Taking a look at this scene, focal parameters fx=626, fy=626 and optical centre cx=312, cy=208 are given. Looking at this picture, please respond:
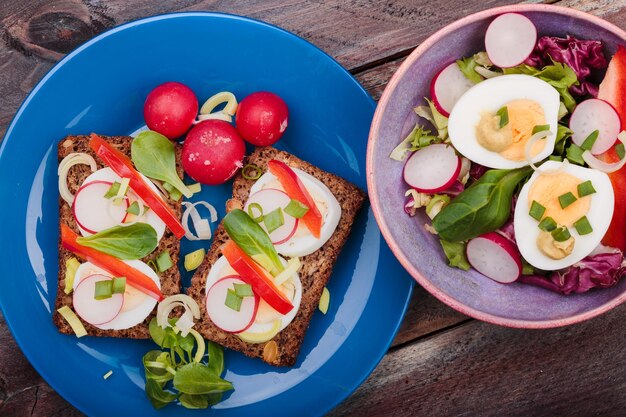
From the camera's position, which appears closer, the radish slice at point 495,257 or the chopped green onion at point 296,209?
the radish slice at point 495,257

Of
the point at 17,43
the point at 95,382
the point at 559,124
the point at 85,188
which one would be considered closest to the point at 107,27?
the point at 17,43

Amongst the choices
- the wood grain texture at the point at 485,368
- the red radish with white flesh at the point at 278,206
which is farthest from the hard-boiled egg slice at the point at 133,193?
the wood grain texture at the point at 485,368

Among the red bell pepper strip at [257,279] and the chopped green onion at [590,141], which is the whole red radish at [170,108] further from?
the chopped green onion at [590,141]

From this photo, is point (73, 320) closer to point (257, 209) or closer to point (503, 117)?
point (257, 209)

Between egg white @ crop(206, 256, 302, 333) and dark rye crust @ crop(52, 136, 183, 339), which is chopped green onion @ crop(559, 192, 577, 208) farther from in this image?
dark rye crust @ crop(52, 136, 183, 339)

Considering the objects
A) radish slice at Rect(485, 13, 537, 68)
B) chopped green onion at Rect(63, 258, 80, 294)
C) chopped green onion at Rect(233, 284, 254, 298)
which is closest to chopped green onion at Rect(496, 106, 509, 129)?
radish slice at Rect(485, 13, 537, 68)

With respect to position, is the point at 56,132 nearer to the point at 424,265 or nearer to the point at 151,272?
the point at 151,272
